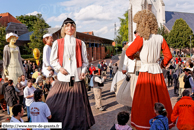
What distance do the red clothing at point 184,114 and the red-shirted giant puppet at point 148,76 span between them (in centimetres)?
18

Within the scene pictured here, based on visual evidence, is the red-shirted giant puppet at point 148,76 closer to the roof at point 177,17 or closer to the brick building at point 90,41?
the brick building at point 90,41

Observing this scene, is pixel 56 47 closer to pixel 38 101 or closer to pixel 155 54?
Result: pixel 38 101

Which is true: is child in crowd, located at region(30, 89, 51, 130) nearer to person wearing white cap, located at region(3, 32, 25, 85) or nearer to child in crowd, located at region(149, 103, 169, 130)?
child in crowd, located at region(149, 103, 169, 130)

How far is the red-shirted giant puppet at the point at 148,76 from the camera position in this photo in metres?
3.88

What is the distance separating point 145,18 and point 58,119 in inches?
107

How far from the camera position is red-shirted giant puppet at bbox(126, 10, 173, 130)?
3.88m

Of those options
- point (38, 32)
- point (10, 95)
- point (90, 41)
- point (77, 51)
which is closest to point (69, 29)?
point (77, 51)

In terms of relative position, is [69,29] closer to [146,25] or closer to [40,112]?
[146,25]

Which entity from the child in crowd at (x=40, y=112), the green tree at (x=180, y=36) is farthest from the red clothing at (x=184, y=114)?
the green tree at (x=180, y=36)

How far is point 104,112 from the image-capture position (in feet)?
20.9

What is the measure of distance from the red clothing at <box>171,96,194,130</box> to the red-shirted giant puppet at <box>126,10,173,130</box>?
0.18 meters

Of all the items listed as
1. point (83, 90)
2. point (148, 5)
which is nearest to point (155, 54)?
point (83, 90)

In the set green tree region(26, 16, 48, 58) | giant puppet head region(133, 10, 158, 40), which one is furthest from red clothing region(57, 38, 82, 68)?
green tree region(26, 16, 48, 58)

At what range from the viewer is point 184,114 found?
12.5ft
